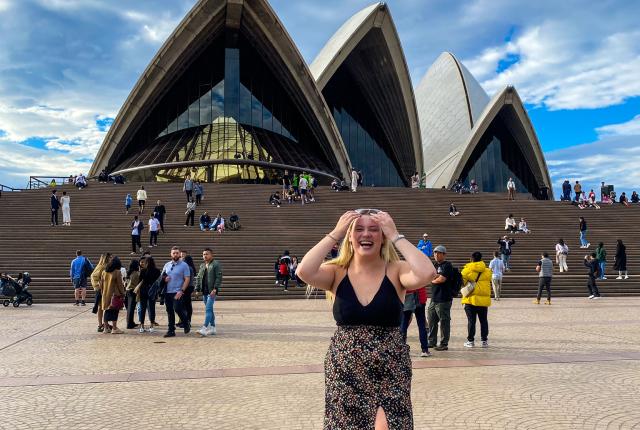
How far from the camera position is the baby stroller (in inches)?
490

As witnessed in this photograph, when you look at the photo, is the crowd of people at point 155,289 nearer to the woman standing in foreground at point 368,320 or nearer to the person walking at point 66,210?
the woman standing in foreground at point 368,320

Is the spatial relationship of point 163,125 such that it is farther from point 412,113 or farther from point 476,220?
point 476,220

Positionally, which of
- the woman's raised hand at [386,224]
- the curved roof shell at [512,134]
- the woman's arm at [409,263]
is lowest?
the woman's arm at [409,263]

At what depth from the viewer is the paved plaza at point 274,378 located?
4.02m

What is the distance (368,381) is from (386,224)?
694 mm

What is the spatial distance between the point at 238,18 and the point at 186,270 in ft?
107

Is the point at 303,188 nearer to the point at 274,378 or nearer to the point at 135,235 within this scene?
the point at 135,235

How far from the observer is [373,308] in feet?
7.73

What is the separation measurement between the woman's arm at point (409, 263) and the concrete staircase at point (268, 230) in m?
12.3

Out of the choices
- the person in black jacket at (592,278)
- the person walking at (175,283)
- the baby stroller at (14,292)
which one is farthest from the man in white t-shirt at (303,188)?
the person walking at (175,283)

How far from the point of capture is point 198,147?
121ft

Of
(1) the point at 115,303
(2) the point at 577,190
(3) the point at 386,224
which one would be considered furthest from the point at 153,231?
(2) the point at 577,190

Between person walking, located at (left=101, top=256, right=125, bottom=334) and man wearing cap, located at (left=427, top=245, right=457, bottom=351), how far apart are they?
16.0 feet

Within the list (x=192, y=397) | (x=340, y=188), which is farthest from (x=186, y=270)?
(x=340, y=188)
